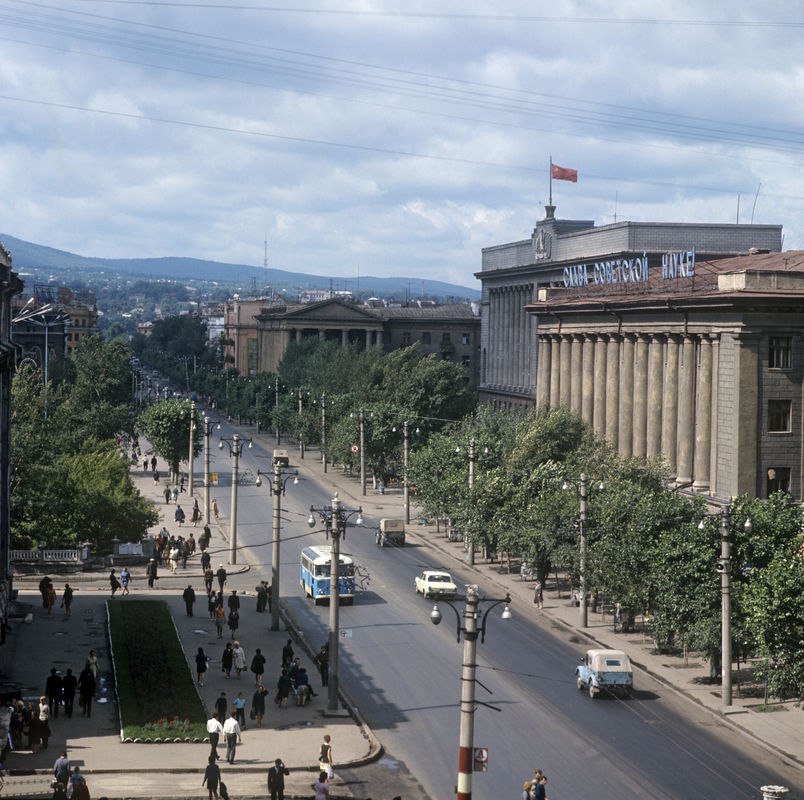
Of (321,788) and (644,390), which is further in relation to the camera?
(644,390)

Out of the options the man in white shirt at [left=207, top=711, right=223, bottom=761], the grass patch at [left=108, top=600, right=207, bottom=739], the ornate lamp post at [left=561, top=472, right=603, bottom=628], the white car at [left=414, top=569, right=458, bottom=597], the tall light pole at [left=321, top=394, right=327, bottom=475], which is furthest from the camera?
the tall light pole at [left=321, top=394, right=327, bottom=475]

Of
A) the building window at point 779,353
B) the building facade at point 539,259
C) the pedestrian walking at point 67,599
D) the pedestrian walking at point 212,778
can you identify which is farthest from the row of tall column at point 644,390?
the pedestrian walking at point 212,778

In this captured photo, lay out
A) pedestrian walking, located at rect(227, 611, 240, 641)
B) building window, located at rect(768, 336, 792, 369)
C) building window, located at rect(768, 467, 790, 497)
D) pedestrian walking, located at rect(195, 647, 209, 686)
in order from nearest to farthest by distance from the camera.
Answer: pedestrian walking, located at rect(195, 647, 209, 686), pedestrian walking, located at rect(227, 611, 240, 641), building window, located at rect(768, 336, 792, 369), building window, located at rect(768, 467, 790, 497)

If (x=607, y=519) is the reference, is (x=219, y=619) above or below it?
below

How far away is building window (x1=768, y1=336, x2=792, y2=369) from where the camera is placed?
263ft

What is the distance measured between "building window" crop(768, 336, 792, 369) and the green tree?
5260 cm

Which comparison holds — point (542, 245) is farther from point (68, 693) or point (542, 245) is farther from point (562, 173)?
point (68, 693)

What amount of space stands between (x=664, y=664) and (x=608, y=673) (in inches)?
256

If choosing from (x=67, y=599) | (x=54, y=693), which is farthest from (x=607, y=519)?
(x=54, y=693)

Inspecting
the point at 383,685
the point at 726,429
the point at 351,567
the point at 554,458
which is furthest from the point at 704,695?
the point at 554,458

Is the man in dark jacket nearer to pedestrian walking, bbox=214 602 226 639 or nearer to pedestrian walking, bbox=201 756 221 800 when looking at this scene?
pedestrian walking, bbox=201 756 221 800

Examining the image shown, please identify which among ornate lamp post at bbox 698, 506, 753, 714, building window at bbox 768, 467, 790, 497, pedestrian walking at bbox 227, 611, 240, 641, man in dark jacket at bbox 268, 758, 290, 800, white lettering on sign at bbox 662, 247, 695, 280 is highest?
white lettering on sign at bbox 662, 247, 695, 280

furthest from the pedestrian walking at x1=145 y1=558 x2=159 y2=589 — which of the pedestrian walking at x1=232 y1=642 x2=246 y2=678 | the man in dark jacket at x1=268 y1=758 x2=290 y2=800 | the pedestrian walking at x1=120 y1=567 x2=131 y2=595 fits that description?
the man in dark jacket at x1=268 y1=758 x2=290 y2=800

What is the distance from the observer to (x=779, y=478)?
8038 cm
